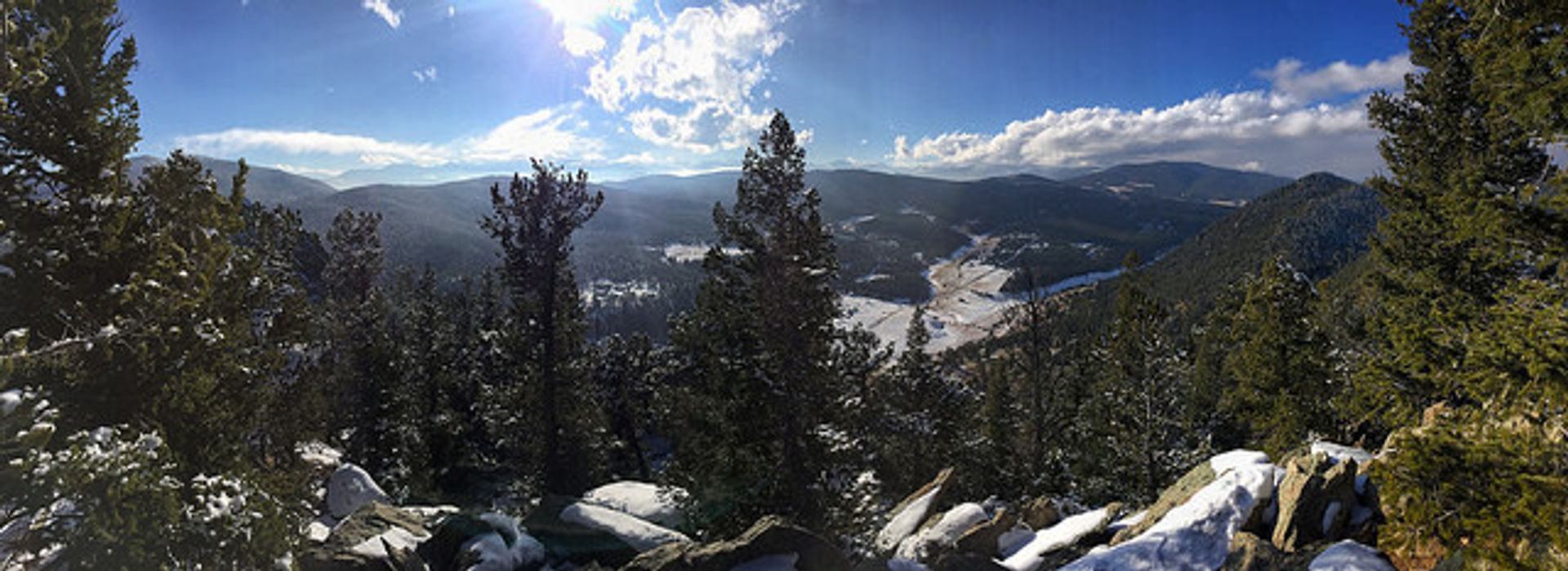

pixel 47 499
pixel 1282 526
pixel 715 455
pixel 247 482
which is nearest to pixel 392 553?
pixel 247 482

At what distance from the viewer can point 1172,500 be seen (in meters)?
14.7

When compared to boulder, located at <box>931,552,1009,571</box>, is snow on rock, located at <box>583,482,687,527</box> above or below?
below

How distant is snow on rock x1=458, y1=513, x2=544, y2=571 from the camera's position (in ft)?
46.9

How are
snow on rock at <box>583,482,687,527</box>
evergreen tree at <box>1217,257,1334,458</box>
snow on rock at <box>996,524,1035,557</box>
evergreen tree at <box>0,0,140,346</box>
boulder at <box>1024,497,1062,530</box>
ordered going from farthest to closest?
evergreen tree at <box>1217,257,1334,458</box> < snow on rock at <box>583,482,687,527</box> < boulder at <box>1024,497,1062,530</box> < snow on rock at <box>996,524,1035,557</box> < evergreen tree at <box>0,0,140,346</box>

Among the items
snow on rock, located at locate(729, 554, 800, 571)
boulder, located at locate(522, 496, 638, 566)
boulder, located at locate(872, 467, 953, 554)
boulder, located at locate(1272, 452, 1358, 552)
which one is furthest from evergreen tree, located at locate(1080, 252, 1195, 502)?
boulder, located at locate(522, 496, 638, 566)

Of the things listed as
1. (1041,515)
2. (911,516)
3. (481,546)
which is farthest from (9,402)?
(1041,515)

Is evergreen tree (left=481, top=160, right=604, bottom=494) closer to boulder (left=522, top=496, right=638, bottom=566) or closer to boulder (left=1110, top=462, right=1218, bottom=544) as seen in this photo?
boulder (left=522, top=496, right=638, bottom=566)

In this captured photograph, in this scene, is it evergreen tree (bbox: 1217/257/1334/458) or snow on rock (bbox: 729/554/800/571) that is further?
evergreen tree (bbox: 1217/257/1334/458)

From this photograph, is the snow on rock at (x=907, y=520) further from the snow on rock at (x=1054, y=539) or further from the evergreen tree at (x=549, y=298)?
the evergreen tree at (x=549, y=298)

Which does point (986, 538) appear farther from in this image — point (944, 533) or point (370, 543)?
point (370, 543)

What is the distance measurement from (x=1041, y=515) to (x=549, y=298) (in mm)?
18426

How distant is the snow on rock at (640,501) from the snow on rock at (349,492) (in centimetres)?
821

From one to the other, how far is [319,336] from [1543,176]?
111 ft

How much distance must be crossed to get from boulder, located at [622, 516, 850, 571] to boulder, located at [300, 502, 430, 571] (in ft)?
18.7
